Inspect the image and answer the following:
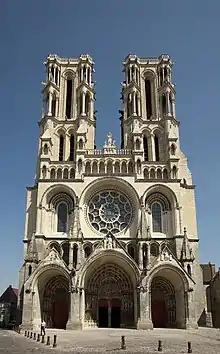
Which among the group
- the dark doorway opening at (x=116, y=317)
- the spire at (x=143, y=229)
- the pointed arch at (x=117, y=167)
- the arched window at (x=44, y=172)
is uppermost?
the pointed arch at (x=117, y=167)

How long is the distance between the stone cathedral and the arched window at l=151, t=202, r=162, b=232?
0.10 meters

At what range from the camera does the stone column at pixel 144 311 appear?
101 feet

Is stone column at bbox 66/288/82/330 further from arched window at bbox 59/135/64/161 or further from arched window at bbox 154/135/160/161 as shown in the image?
arched window at bbox 154/135/160/161

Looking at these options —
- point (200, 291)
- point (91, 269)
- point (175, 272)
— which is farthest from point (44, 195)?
point (200, 291)

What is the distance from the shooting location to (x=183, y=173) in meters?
40.3

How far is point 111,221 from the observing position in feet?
122

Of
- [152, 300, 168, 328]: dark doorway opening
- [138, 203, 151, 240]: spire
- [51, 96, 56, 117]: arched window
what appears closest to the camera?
[138, 203, 151, 240]: spire

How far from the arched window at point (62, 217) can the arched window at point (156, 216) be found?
8.69 m

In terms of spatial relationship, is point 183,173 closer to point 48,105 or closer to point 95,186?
point 95,186

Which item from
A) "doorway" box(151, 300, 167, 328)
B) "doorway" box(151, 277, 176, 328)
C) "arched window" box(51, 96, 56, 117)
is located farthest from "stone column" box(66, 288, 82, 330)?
"arched window" box(51, 96, 56, 117)

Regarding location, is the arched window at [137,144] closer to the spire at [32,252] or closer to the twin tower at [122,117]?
the twin tower at [122,117]

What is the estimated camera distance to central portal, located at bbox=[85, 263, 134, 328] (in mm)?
33938

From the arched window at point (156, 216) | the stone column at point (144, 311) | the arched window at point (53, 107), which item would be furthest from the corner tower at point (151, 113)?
the stone column at point (144, 311)

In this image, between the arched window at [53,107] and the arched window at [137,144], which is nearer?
the arched window at [137,144]
